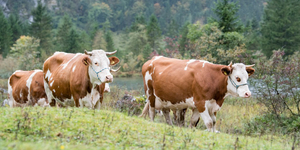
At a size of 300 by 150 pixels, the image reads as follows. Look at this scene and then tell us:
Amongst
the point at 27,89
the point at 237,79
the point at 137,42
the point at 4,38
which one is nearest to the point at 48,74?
the point at 27,89

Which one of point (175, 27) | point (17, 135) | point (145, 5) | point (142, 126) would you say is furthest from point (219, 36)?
point (145, 5)

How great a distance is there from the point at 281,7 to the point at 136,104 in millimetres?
46631

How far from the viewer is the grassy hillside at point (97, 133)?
224 inches

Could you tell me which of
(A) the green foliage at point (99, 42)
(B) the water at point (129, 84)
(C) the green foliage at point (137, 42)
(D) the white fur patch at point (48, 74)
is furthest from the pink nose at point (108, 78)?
(A) the green foliage at point (99, 42)

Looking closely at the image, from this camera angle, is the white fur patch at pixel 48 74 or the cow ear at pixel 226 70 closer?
the cow ear at pixel 226 70

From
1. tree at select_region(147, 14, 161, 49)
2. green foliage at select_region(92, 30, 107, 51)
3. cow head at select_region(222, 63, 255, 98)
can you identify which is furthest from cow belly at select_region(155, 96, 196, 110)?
green foliage at select_region(92, 30, 107, 51)

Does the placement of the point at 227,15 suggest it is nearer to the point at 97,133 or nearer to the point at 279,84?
the point at 279,84

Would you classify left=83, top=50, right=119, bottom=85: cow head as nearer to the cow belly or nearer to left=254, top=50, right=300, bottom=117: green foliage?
the cow belly

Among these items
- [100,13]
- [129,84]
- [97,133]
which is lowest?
[129,84]

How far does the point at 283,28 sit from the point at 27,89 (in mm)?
47019

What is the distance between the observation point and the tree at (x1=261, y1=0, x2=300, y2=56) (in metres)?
49.0

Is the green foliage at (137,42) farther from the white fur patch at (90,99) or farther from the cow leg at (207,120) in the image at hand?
the cow leg at (207,120)

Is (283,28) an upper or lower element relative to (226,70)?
upper

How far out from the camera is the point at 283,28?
167 ft
